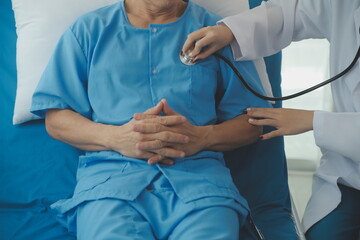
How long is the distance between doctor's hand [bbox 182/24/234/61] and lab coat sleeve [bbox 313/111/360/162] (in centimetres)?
38

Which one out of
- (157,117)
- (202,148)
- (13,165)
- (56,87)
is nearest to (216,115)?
(202,148)

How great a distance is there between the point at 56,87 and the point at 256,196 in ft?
2.52

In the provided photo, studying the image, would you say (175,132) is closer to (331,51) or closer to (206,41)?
(206,41)

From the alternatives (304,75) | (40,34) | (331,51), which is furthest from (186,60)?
(304,75)

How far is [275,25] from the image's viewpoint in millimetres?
1614

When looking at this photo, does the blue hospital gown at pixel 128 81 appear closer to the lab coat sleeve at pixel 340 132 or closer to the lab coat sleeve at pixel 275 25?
the lab coat sleeve at pixel 275 25

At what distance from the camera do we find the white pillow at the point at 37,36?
1.76m

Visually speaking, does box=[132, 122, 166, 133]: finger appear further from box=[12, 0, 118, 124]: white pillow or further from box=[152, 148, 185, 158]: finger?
box=[12, 0, 118, 124]: white pillow

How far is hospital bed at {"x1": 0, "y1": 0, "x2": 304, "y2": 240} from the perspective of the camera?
1.50 m

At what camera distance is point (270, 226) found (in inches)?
62.6

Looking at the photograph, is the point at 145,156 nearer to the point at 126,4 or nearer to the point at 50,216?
the point at 50,216

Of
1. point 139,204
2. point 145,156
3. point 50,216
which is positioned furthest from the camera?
point 50,216

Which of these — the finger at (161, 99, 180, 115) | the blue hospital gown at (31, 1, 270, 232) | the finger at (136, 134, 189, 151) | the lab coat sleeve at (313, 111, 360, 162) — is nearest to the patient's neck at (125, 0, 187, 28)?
the blue hospital gown at (31, 1, 270, 232)

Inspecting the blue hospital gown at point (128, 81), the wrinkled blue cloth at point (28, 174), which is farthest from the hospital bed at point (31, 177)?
the blue hospital gown at point (128, 81)
